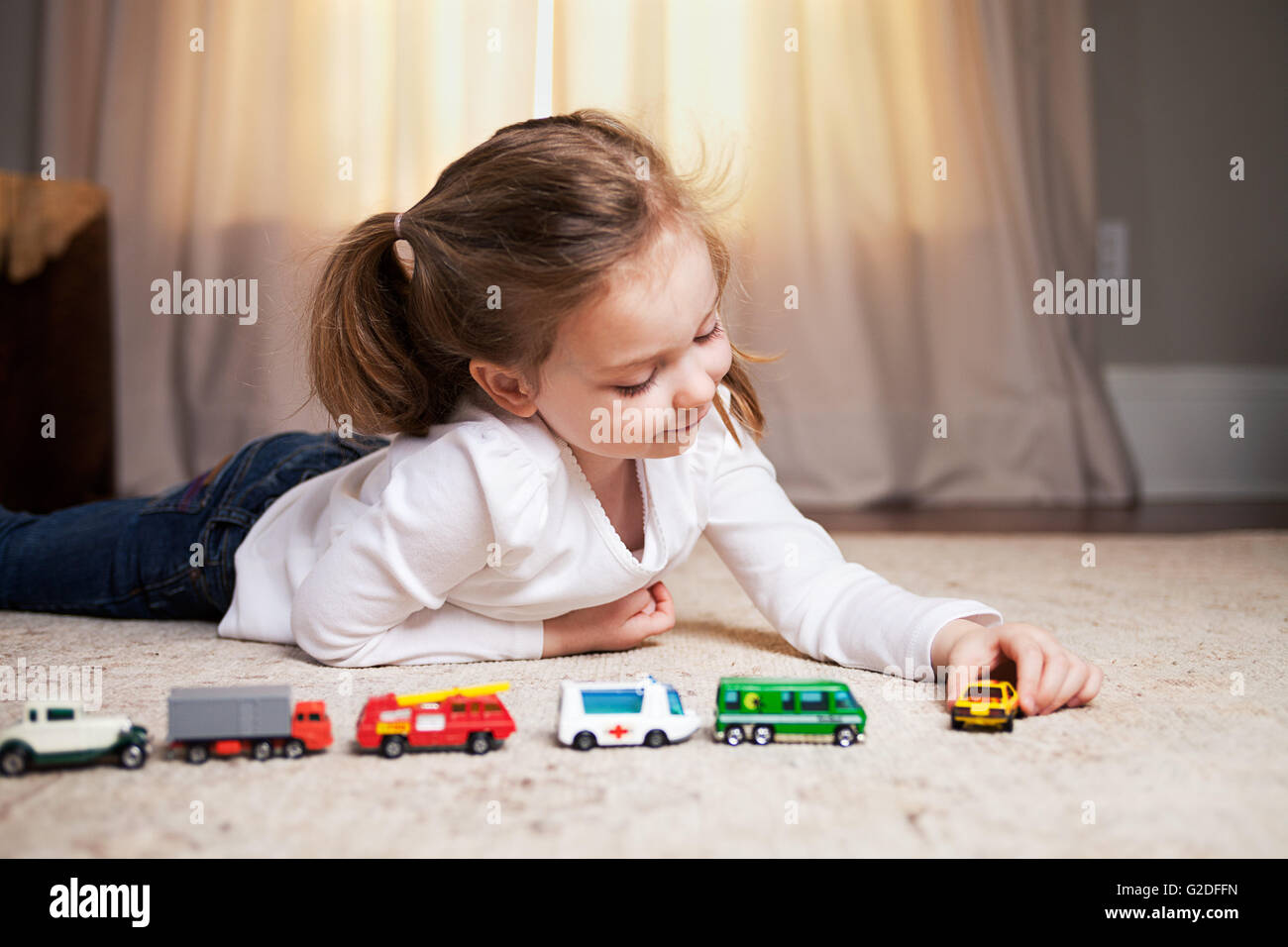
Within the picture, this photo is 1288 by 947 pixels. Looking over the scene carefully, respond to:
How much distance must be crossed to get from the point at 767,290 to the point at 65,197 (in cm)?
137

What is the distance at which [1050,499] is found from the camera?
232 centimetres

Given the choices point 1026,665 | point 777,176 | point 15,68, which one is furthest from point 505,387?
point 15,68

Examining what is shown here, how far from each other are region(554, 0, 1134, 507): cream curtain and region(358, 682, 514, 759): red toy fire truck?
1655 millimetres

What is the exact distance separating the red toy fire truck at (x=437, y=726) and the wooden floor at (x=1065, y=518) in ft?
4.28

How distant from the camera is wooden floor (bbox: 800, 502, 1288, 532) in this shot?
193 cm

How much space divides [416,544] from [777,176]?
167cm

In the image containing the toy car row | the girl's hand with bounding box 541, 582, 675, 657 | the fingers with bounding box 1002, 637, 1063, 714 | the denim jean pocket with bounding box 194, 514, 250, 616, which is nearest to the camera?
the toy car row

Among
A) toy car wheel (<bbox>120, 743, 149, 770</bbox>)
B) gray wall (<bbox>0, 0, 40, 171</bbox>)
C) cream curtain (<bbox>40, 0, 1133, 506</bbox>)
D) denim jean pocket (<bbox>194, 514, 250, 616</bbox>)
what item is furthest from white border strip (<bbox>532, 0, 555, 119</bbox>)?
toy car wheel (<bbox>120, 743, 149, 770</bbox>)

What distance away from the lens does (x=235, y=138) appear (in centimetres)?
235

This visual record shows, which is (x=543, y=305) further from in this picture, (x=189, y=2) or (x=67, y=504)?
(x=189, y=2)

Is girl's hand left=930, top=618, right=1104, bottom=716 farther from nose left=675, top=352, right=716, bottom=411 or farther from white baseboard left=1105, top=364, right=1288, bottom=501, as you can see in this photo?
white baseboard left=1105, top=364, right=1288, bottom=501

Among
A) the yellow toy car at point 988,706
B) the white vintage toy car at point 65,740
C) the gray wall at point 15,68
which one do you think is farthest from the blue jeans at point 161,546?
the gray wall at point 15,68

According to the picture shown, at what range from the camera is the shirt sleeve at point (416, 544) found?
884 mm
